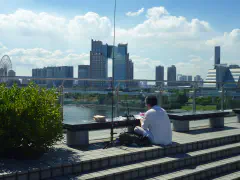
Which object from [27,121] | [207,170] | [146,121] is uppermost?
[27,121]

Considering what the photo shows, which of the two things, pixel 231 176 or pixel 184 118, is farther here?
pixel 184 118

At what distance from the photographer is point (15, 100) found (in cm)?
463

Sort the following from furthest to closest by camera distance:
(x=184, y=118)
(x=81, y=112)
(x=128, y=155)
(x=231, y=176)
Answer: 1. (x=184, y=118)
2. (x=81, y=112)
3. (x=231, y=176)
4. (x=128, y=155)

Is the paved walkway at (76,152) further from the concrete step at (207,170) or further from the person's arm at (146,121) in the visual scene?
the concrete step at (207,170)

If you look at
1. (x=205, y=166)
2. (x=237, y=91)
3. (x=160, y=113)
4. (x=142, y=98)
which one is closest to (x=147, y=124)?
(x=160, y=113)

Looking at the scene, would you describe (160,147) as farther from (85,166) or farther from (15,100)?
(15,100)

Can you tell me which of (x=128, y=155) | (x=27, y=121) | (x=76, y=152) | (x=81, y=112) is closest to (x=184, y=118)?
(x=81, y=112)

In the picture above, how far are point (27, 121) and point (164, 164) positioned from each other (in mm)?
2481

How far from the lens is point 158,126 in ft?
20.0

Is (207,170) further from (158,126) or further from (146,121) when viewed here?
(146,121)

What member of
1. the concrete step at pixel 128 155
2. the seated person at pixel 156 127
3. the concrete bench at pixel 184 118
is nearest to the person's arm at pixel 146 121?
the seated person at pixel 156 127

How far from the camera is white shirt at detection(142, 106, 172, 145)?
6.08m

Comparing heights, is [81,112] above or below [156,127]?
above

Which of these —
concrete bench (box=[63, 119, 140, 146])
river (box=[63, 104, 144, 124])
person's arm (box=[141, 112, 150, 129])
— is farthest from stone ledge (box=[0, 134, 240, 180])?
river (box=[63, 104, 144, 124])
